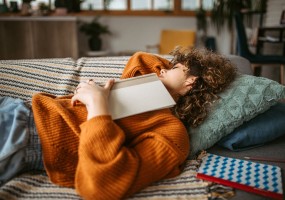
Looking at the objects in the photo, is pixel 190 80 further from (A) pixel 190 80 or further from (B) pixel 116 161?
(B) pixel 116 161

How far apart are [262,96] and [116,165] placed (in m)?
0.79

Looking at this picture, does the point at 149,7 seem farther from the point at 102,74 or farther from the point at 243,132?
the point at 243,132

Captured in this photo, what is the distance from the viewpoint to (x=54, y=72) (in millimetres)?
1430

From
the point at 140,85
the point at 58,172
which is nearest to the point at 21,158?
the point at 58,172

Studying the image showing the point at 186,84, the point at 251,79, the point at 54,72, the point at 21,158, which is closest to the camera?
the point at 21,158

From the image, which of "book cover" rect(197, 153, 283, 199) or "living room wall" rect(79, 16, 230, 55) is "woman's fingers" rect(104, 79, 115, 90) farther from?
"living room wall" rect(79, 16, 230, 55)

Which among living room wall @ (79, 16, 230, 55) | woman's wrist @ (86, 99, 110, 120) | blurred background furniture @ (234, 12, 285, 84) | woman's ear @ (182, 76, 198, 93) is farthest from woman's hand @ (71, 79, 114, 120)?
living room wall @ (79, 16, 230, 55)

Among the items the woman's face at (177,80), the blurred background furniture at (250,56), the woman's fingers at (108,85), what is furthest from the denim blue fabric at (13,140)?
the blurred background furniture at (250,56)

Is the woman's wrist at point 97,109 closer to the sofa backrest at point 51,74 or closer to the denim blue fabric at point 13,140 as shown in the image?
the denim blue fabric at point 13,140

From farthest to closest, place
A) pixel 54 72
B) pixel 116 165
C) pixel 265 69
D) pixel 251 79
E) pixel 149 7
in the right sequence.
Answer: pixel 149 7 → pixel 265 69 → pixel 54 72 → pixel 251 79 → pixel 116 165

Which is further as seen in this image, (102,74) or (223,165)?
(102,74)

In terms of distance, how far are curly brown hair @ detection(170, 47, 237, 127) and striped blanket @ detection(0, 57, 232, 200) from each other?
8.3 inches

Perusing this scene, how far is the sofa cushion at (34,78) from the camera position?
4.45 ft

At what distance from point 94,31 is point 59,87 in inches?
143
